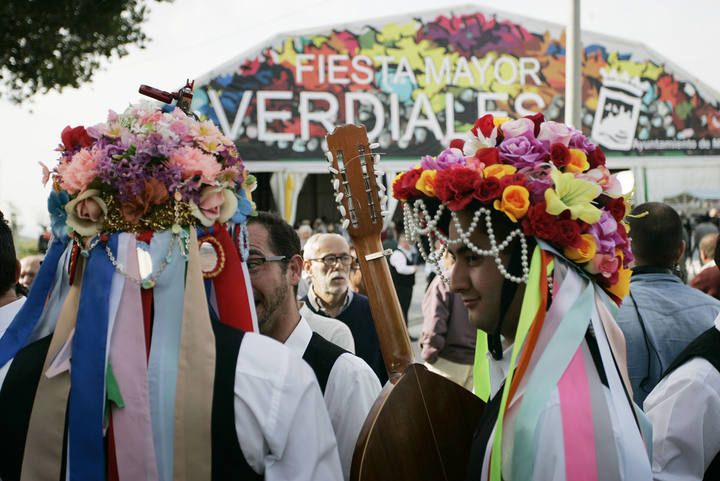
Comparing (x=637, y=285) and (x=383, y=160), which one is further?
(x=383, y=160)

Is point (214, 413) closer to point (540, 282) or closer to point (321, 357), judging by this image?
point (321, 357)

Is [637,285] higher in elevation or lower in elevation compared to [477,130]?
lower

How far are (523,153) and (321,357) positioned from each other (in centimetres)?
106

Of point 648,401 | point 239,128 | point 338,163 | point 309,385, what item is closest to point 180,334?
point 309,385

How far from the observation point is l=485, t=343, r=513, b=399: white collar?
2373 mm

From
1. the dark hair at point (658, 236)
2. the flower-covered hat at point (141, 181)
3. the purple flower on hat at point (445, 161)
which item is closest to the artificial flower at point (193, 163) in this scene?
the flower-covered hat at point (141, 181)

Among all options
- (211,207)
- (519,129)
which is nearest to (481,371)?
(519,129)

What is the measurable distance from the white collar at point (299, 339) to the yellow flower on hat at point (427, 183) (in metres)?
0.86

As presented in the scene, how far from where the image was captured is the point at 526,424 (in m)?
1.88

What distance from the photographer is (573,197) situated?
2150mm

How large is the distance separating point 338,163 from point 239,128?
46.9ft

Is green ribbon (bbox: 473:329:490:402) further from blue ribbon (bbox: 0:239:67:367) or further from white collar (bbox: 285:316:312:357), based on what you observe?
blue ribbon (bbox: 0:239:67:367)

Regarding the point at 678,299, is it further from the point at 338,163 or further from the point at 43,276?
the point at 43,276

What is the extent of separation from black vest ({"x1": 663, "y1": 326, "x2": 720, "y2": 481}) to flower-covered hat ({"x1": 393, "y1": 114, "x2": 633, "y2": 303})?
1.08 feet
